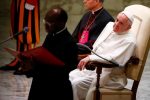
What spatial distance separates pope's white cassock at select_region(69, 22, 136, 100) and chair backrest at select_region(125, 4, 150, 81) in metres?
0.06

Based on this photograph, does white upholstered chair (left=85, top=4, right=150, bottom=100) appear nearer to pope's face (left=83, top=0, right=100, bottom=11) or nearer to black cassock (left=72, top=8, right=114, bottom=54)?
black cassock (left=72, top=8, right=114, bottom=54)

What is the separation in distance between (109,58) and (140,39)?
0.34 metres

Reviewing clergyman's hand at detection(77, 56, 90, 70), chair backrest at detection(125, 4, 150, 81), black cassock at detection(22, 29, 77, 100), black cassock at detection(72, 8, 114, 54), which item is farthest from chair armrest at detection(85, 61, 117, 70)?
black cassock at detection(72, 8, 114, 54)

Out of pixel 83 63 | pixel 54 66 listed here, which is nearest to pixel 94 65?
pixel 83 63

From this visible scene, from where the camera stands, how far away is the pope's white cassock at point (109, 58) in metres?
3.93

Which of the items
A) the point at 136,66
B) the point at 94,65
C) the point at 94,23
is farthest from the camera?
the point at 94,23

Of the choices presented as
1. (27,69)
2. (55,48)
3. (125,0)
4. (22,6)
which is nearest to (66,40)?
(55,48)

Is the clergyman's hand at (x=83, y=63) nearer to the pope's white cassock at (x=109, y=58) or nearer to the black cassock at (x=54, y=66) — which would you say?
the pope's white cassock at (x=109, y=58)

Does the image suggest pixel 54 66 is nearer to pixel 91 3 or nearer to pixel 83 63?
pixel 83 63

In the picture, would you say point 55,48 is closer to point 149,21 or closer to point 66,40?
point 66,40

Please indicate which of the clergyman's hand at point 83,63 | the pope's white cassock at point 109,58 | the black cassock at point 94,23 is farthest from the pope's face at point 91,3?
the clergyman's hand at point 83,63

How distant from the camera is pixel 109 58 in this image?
12.8 feet

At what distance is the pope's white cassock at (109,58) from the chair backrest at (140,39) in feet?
0.18

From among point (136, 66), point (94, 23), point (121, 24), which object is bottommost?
point (136, 66)
